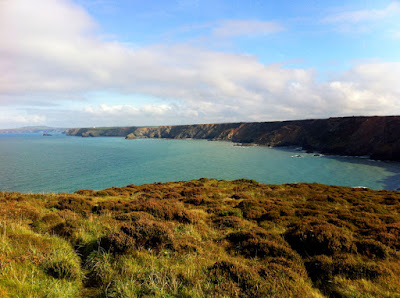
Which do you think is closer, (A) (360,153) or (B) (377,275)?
(B) (377,275)

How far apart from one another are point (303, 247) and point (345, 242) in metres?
1.51

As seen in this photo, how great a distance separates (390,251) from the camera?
6684 millimetres

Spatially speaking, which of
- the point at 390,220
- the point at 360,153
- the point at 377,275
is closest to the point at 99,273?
the point at 377,275

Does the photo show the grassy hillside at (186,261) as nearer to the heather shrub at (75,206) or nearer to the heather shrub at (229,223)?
the heather shrub at (229,223)

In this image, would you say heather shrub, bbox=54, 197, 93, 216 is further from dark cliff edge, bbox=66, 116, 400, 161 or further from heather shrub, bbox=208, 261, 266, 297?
dark cliff edge, bbox=66, 116, 400, 161

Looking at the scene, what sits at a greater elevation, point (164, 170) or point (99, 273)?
point (99, 273)

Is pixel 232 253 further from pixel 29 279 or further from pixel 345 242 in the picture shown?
pixel 29 279

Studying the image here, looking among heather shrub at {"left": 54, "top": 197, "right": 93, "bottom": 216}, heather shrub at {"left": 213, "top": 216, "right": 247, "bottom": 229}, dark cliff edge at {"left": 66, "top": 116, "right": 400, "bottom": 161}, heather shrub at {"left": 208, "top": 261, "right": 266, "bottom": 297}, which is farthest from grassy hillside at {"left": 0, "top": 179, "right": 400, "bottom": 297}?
dark cliff edge at {"left": 66, "top": 116, "right": 400, "bottom": 161}

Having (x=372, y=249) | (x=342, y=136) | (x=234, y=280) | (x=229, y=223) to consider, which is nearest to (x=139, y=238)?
(x=234, y=280)

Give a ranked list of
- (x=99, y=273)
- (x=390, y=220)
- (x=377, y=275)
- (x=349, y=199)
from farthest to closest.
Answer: (x=349, y=199) → (x=390, y=220) → (x=377, y=275) → (x=99, y=273)

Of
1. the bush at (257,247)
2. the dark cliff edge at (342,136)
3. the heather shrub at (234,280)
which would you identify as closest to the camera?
the heather shrub at (234,280)

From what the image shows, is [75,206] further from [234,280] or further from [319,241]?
[319,241]

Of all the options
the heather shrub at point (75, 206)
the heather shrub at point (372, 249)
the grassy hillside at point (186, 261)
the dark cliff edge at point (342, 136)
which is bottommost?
the heather shrub at point (75, 206)

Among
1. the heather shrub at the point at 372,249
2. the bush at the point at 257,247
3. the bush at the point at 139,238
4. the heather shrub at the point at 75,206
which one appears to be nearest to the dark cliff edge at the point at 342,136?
the heather shrub at the point at 372,249
